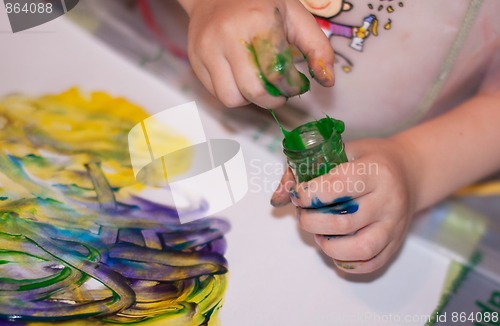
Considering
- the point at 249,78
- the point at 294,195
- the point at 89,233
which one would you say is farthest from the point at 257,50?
the point at 89,233

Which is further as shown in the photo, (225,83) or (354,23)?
(354,23)

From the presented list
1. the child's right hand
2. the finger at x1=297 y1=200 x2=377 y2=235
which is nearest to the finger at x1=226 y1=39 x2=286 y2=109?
the child's right hand

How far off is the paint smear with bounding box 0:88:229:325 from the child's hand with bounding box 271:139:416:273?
0.10 metres

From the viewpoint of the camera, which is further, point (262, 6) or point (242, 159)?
point (242, 159)

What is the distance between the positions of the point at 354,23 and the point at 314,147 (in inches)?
8.3

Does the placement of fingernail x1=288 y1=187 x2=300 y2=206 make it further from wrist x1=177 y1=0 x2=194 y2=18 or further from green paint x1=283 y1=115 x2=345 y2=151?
wrist x1=177 y1=0 x2=194 y2=18

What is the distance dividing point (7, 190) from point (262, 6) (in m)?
0.29

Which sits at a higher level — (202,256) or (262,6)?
(262,6)

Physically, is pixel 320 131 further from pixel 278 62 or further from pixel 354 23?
pixel 354 23

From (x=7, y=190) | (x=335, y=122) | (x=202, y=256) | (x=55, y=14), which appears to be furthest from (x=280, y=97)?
(x=55, y=14)

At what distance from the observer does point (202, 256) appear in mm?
539

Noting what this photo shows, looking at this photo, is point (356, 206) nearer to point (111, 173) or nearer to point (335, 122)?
point (335, 122)

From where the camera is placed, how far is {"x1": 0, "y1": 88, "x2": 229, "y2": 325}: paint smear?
49 cm

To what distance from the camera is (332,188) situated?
488 millimetres
